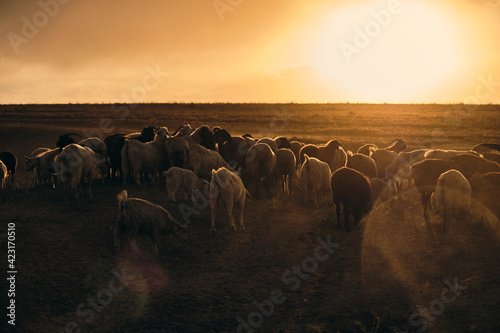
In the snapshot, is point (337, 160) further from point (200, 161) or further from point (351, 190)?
point (351, 190)

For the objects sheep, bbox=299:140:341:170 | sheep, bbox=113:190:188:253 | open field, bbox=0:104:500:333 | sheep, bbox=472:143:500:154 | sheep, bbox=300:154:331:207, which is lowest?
open field, bbox=0:104:500:333

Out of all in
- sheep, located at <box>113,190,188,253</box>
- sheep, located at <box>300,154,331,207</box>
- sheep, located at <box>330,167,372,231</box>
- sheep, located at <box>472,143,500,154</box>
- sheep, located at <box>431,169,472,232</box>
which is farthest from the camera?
sheep, located at <box>472,143,500,154</box>

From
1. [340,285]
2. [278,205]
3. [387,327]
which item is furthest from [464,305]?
[278,205]

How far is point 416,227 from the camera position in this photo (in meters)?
11.6

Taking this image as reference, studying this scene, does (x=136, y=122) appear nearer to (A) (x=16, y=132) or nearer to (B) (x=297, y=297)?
(A) (x=16, y=132)

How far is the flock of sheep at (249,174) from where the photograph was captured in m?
10.7

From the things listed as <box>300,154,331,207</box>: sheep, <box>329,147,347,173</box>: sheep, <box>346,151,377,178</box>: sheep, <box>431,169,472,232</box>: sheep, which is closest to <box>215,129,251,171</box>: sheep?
<box>329,147,347,173</box>: sheep

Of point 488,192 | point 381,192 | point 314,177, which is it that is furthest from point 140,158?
point 488,192

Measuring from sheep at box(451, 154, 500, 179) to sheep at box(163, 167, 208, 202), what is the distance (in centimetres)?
740

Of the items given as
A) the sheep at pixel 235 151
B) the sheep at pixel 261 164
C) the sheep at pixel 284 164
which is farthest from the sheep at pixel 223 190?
the sheep at pixel 235 151

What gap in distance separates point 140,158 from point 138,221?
5.68m

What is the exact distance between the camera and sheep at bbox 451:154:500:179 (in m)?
13.0

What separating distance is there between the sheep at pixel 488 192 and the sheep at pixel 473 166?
1.56m

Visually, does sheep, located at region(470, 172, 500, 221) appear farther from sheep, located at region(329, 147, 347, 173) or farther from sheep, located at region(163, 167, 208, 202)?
sheep, located at region(163, 167, 208, 202)
